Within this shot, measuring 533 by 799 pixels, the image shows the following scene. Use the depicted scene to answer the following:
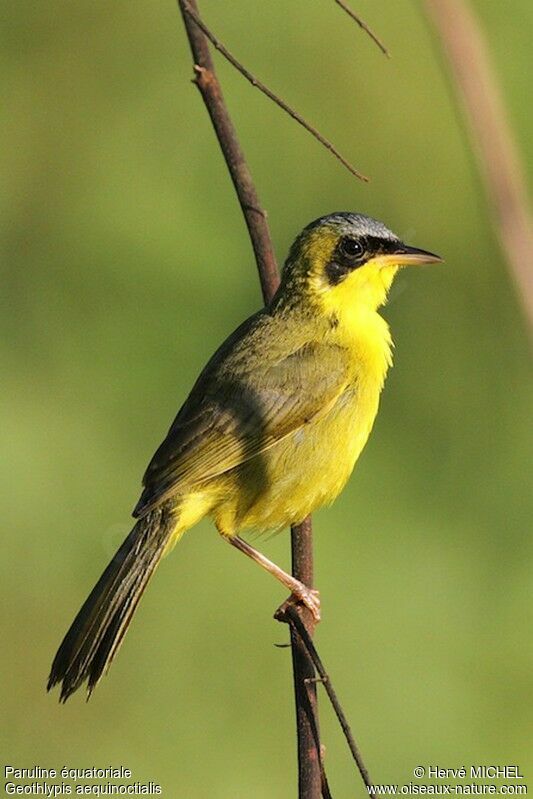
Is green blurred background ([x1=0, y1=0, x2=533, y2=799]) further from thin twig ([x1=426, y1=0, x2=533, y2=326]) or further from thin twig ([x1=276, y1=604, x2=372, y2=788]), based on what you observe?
A: thin twig ([x1=426, y1=0, x2=533, y2=326])

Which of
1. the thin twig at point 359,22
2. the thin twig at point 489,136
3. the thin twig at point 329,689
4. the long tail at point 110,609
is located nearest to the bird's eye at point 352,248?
the long tail at point 110,609

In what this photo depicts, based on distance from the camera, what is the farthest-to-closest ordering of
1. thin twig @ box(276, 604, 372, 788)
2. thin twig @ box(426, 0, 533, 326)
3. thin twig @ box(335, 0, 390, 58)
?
1. thin twig @ box(335, 0, 390, 58)
2. thin twig @ box(276, 604, 372, 788)
3. thin twig @ box(426, 0, 533, 326)

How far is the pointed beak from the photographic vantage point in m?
3.86

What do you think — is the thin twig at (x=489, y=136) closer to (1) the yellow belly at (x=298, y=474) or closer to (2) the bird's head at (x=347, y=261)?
(1) the yellow belly at (x=298, y=474)

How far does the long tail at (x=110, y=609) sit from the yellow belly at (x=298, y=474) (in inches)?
9.2

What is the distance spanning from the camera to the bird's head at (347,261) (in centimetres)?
392

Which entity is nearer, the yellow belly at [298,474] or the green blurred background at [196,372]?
the yellow belly at [298,474]

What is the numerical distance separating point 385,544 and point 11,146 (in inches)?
114

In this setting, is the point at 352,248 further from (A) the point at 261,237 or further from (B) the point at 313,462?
(B) the point at 313,462

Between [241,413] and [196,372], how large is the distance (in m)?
2.27

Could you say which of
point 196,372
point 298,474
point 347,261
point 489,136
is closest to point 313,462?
point 298,474

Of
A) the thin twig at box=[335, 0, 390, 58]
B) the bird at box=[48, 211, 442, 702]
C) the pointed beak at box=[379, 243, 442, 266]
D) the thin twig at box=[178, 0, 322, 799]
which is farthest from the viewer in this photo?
the pointed beak at box=[379, 243, 442, 266]

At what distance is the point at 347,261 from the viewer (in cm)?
398

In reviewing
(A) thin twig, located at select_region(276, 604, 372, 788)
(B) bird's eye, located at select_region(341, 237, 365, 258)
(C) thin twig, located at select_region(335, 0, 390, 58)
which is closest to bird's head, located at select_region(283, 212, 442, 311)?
(B) bird's eye, located at select_region(341, 237, 365, 258)
